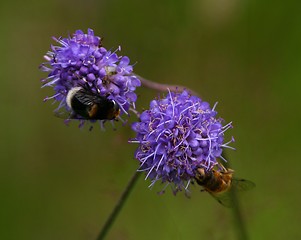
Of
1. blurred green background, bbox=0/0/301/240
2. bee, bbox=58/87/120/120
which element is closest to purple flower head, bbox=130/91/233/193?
bee, bbox=58/87/120/120

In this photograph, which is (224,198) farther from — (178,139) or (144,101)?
(144,101)

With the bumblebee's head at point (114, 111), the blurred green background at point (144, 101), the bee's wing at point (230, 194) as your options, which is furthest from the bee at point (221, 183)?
the blurred green background at point (144, 101)

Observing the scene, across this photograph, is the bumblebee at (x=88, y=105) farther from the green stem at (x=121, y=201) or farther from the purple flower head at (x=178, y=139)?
the green stem at (x=121, y=201)

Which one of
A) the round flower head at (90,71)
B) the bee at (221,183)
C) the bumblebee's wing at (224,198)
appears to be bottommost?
the bumblebee's wing at (224,198)

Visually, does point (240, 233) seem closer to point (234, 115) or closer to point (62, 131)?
point (234, 115)

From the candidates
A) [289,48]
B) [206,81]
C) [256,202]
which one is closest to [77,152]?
[206,81]
